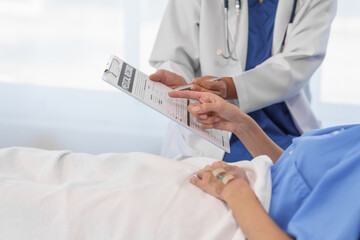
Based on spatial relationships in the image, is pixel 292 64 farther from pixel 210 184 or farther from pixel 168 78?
pixel 210 184

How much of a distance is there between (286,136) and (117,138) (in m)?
1.12

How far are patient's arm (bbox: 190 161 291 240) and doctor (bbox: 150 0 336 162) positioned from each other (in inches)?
21.8

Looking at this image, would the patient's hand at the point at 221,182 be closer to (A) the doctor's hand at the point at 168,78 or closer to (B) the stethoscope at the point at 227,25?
(A) the doctor's hand at the point at 168,78

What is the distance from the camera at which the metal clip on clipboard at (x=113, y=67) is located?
117 centimetres

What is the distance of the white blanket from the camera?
0.98 meters

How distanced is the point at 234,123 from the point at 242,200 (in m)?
0.38

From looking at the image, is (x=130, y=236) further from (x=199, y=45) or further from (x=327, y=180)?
(x=199, y=45)

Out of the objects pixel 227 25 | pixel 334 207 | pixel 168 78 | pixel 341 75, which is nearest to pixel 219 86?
pixel 168 78

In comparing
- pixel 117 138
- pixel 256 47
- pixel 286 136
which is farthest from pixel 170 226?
pixel 117 138

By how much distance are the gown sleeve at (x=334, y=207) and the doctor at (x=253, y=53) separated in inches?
29.3

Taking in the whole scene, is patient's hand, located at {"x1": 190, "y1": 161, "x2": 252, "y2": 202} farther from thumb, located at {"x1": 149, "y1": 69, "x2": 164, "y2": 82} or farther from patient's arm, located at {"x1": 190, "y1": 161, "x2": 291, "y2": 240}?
thumb, located at {"x1": 149, "y1": 69, "x2": 164, "y2": 82}

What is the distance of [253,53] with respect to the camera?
1.80 meters

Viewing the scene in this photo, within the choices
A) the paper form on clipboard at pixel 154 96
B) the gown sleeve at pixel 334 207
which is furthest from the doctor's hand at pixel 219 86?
the gown sleeve at pixel 334 207

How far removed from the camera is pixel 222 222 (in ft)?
3.31
